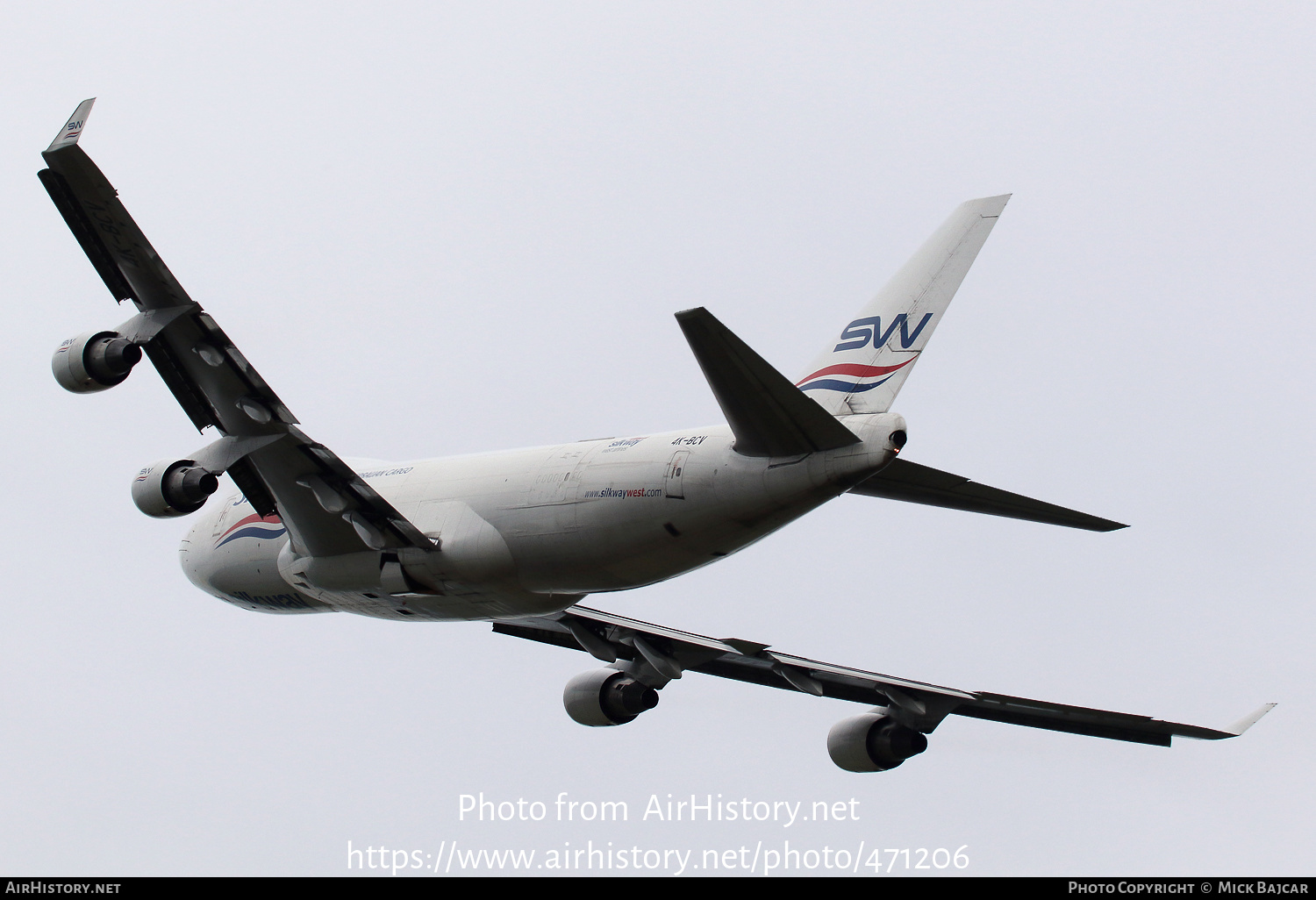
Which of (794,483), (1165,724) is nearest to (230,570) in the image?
(794,483)

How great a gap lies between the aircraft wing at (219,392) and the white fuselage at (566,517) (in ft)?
2.08

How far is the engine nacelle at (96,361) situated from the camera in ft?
56.3

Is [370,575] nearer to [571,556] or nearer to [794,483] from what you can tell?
[571,556]

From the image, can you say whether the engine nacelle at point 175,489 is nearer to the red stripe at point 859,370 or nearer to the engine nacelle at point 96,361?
the engine nacelle at point 96,361

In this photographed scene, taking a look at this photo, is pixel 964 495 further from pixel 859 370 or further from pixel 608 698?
pixel 608 698

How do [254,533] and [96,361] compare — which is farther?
[254,533]

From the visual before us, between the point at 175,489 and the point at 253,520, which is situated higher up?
the point at 175,489

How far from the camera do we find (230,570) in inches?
891

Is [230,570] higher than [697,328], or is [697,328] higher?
[697,328]

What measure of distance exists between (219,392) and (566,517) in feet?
15.7

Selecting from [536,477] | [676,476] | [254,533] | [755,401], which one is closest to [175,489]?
[254,533]

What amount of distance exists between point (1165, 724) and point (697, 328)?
11.3 metres

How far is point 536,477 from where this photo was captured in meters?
18.8

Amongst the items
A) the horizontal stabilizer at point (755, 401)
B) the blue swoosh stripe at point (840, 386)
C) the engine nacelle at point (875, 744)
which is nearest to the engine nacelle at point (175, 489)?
the horizontal stabilizer at point (755, 401)
